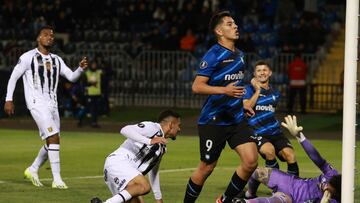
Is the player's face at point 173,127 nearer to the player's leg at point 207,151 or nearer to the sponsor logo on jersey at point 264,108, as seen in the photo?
the player's leg at point 207,151

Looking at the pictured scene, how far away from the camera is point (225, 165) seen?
71.9ft

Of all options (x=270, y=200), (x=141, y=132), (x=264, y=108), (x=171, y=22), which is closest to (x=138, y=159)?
(x=141, y=132)

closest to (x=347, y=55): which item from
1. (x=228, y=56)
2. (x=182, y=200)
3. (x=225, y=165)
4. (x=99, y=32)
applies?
(x=228, y=56)

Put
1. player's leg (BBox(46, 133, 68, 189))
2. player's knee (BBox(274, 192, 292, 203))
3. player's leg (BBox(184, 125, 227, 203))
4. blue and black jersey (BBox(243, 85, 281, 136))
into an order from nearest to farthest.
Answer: player's knee (BBox(274, 192, 292, 203)), player's leg (BBox(184, 125, 227, 203)), blue and black jersey (BBox(243, 85, 281, 136)), player's leg (BBox(46, 133, 68, 189))

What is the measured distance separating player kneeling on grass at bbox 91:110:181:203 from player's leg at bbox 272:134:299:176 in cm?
Result: 351

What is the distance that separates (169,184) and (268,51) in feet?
64.0

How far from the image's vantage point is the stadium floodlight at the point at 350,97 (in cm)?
1152

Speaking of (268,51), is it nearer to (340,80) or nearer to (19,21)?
(340,80)

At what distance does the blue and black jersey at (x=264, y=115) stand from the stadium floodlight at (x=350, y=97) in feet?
16.7

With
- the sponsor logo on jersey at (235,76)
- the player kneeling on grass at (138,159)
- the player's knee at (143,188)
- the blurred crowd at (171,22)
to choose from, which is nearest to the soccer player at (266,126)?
the sponsor logo on jersey at (235,76)

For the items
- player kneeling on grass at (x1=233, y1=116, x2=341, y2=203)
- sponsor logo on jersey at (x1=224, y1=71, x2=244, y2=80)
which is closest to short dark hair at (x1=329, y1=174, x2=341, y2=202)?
player kneeling on grass at (x1=233, y1=116, x2=341, y2=203)

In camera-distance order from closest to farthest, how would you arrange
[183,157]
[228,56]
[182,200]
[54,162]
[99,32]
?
[228,56]
[182,200]
[54,162]
[183,157]
[99,32]

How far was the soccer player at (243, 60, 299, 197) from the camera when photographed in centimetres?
1669

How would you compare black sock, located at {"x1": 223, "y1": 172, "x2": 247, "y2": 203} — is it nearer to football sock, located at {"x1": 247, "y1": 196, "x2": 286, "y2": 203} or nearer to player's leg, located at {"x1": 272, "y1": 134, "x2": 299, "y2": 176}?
football sock, located at {"x1": 247, "y1": 196, "x2": 286, "y2": 203}
